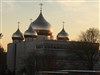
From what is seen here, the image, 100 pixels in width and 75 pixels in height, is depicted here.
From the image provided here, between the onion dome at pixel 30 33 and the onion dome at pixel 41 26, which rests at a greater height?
the onion dome at pixel 41 26

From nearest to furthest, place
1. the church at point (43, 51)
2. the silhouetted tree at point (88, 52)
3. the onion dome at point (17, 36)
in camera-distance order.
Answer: the silhouetted tree at point (88, 52)
the church at point (43, 51)
the onion dome at point (17, 36)

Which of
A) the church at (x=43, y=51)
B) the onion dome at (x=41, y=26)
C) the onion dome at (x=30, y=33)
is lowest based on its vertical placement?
the church at (x=43, y=51)

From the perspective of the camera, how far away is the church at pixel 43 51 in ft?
256

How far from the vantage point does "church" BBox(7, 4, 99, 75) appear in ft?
256

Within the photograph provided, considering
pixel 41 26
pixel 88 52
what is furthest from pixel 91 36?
pixel 41 26

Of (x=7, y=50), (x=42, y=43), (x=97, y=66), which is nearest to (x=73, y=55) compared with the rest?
A: (x=97, y=66)

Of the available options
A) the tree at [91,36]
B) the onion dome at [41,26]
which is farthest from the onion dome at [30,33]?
the tree at [91,36]

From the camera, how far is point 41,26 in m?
99.6

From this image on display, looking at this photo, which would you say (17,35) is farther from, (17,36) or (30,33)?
(30,33)

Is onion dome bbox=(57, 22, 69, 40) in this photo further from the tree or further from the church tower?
the tree

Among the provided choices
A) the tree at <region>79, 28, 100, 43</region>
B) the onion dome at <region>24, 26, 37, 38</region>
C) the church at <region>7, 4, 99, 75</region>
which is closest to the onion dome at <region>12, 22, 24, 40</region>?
the church at <region>7, 4, 99, 75</region>

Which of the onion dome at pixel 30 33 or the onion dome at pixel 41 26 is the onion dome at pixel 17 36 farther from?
the onion dome at pixel 41 26

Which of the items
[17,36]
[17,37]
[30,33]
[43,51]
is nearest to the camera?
[43,51]

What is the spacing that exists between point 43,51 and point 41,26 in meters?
9.86
